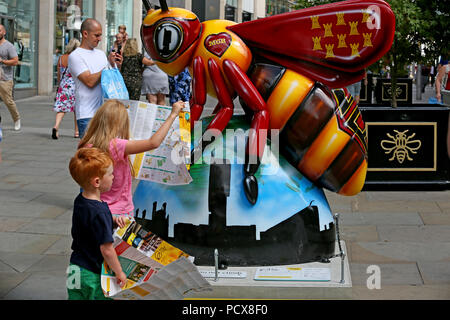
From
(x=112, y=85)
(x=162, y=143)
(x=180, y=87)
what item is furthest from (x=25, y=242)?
(x=180, y=87)

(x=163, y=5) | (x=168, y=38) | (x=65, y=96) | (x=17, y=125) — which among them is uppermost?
(x=163, y=5)

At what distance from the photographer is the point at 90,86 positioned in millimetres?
6949

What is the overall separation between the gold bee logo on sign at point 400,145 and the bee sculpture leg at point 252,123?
13.7 ft

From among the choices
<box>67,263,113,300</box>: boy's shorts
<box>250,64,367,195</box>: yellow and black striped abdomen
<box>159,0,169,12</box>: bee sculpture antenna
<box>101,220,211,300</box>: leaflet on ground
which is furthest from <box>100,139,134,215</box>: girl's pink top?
<box>159,0,169,12</box>: bee sculpture antenna

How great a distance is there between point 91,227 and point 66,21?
2332cm

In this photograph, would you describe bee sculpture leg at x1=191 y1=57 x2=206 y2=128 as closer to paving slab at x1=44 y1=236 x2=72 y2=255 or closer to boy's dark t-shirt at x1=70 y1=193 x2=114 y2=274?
paving slab at x1=44 y1=236 x2=72 y2=255

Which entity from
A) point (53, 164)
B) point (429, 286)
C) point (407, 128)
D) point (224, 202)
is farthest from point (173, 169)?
point (53, 164)

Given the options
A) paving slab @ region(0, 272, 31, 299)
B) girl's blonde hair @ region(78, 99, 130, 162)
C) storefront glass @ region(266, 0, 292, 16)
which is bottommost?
paving slab @ region(0, 272, 31, 299)

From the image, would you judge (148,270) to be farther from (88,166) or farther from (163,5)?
(163,5)

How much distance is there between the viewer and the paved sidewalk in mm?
5062

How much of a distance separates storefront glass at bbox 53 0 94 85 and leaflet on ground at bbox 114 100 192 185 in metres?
21.0

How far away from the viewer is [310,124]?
518 cm

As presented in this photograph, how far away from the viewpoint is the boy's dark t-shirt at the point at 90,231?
3.49m
